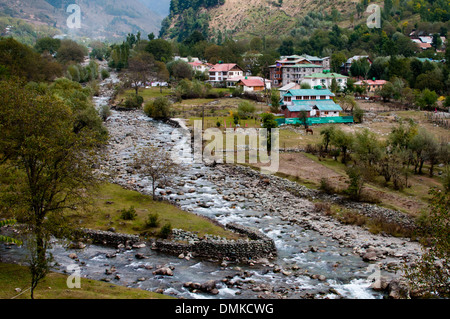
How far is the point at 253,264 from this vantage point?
24.3 metres

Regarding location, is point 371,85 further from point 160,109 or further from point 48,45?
point 48,45

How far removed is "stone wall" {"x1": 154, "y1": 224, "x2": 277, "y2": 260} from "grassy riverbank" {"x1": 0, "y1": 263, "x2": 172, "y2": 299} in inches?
201

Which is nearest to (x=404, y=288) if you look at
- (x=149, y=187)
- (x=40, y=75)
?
(x=149, y=187)

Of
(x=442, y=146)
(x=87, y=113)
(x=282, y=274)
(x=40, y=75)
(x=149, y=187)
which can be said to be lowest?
(x=282, y=274)

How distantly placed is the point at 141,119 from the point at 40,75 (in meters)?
22.2

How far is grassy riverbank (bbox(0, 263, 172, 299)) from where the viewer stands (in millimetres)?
18203

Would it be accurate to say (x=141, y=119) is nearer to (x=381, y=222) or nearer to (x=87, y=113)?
(x=87, y=113)

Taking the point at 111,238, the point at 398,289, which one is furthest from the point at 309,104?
the point at 398,289

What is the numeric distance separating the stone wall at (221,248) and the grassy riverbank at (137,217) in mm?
1478

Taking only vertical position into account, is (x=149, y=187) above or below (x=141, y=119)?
below

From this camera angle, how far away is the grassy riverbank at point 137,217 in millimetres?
27281

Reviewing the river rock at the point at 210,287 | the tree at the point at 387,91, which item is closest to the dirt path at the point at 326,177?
the river rock at the point at 210,287

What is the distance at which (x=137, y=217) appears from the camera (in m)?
29.0
